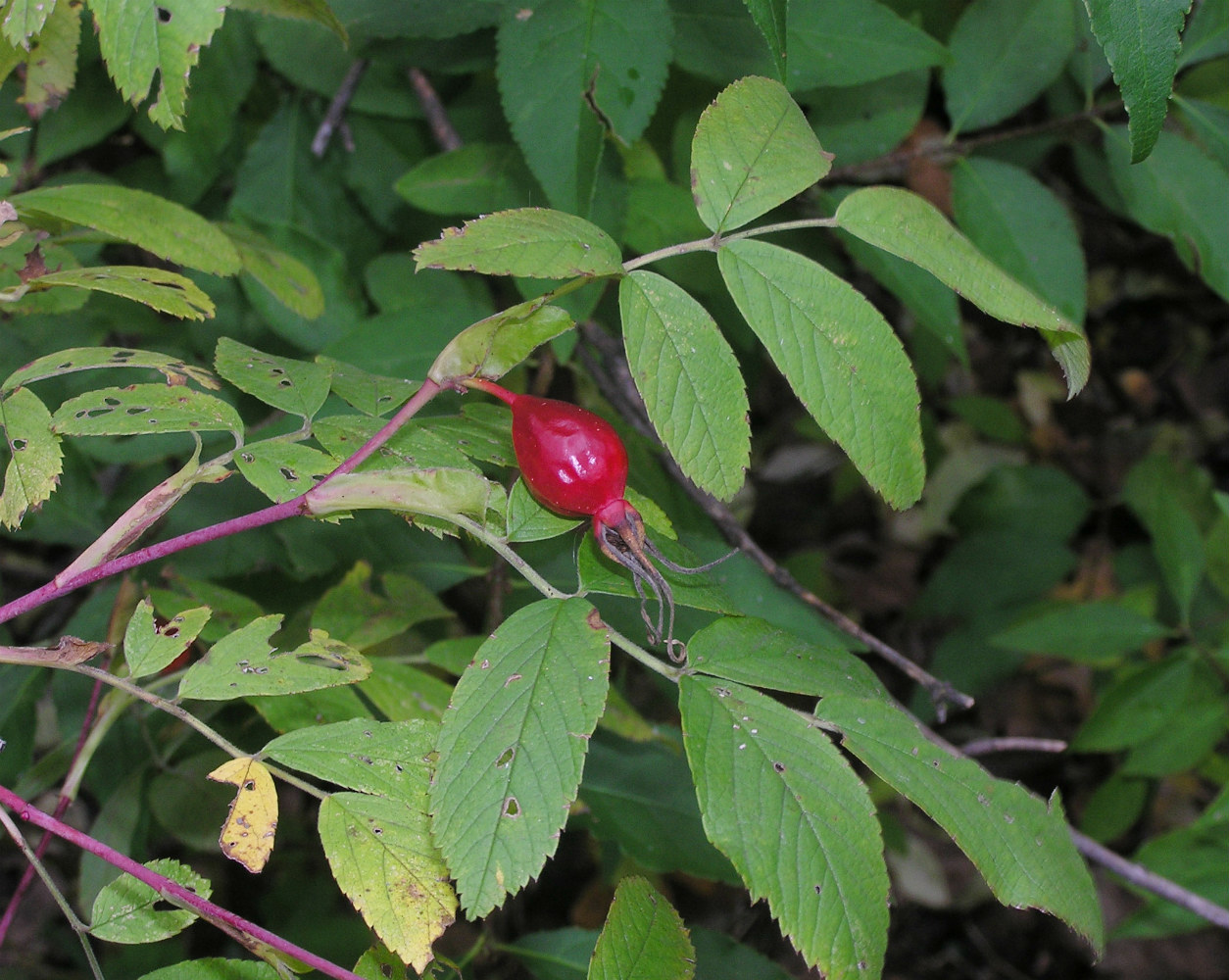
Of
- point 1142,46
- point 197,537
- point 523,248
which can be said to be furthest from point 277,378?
point 1142,46

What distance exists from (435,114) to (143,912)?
4.96 ft

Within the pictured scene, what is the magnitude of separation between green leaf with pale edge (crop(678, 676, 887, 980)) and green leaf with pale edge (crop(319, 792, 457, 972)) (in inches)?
10.5

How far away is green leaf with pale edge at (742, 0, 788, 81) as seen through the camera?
104 centimetres

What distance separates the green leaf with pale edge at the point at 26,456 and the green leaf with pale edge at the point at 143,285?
0.14 meters

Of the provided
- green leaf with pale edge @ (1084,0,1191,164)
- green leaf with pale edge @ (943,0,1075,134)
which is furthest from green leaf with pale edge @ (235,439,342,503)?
green leaf with pale edge @ (943,0,1075,134)

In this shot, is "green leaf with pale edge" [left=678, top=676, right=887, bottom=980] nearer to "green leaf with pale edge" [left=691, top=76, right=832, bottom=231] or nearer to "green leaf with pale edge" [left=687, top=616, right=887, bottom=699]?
"green leaf with pale edge" [left=687, top=616, right=887, bottom=699]

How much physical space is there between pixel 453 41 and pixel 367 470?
4.00 ft

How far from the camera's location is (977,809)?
3.00 ft

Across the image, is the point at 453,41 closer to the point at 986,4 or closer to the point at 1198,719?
the point at 986,4

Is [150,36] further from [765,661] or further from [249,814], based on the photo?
[765,661]

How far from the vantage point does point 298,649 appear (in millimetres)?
968

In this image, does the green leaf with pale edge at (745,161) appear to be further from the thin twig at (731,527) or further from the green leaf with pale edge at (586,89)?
the thin twig at (731,527)

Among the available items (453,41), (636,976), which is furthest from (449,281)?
(636,976)

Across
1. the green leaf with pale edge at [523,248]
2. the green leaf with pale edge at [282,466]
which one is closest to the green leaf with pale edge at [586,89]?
the green leaf with pale edge at [523,248]
